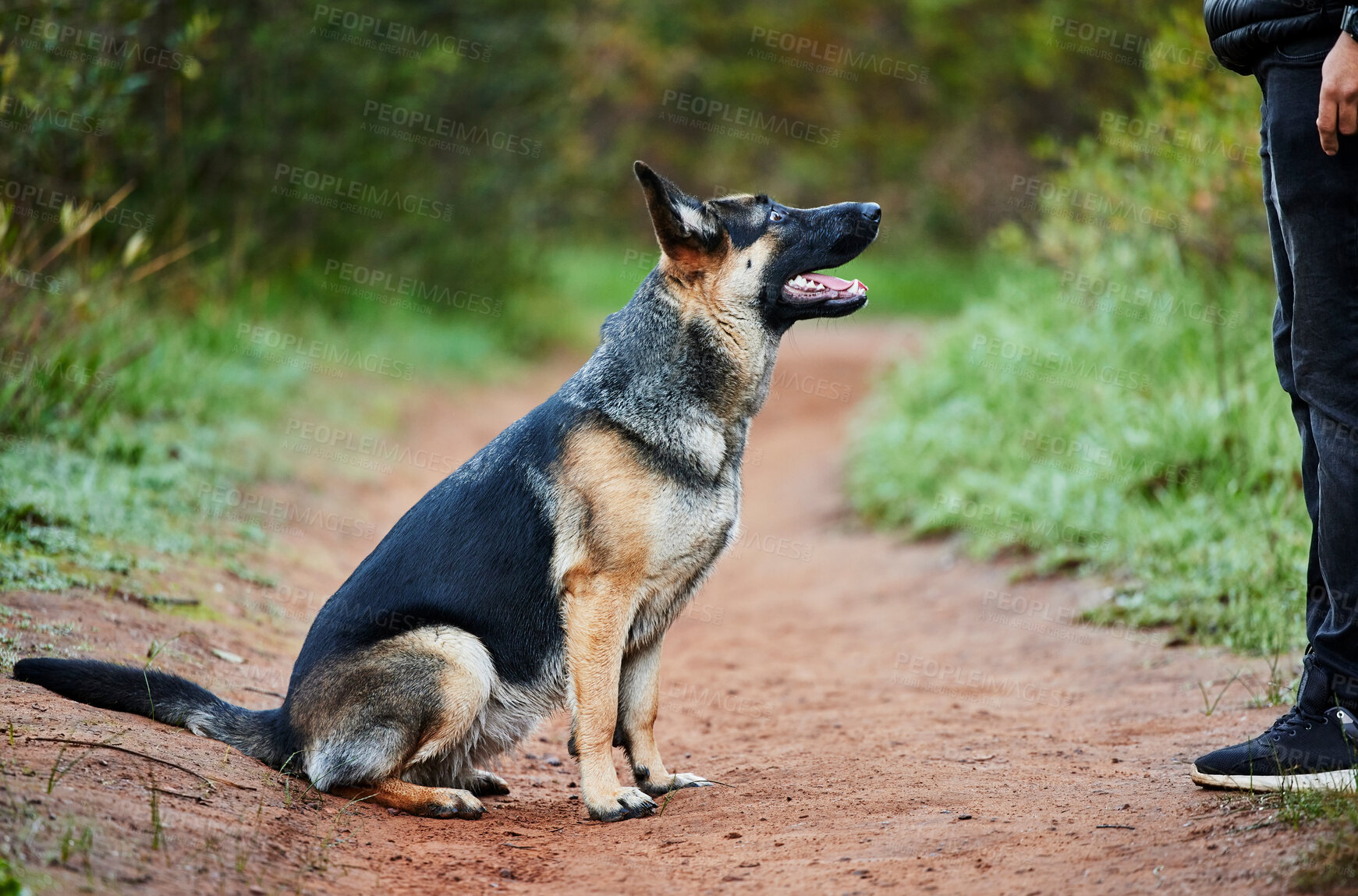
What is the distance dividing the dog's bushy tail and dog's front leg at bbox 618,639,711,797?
1.18 m

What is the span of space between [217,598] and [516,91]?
1190cm

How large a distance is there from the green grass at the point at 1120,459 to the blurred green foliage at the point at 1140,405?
0.6 inches

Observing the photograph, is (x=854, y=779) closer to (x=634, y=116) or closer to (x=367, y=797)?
(x=367, y=797)

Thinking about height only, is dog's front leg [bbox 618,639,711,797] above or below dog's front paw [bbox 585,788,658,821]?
above

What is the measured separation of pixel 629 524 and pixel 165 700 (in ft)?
5.53

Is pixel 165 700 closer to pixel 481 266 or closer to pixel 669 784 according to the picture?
pixel 669 784

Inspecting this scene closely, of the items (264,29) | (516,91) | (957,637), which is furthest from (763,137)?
(957,637)

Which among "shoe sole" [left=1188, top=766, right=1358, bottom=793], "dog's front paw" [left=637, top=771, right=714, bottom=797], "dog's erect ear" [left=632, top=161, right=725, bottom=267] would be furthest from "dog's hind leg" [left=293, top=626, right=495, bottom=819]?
"shoe sole" [left=1188, top=766, right=1358, bottom=793]

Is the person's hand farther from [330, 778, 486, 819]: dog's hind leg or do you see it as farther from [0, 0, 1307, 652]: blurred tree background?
[330, 778, 486, 819]: dog's hind leg

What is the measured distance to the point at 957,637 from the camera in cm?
651

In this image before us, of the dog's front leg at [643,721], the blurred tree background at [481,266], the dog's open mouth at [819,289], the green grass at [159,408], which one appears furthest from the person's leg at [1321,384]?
the green grass at [159,408]

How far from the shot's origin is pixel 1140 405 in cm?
795

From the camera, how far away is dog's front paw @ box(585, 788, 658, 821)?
12.6 ft

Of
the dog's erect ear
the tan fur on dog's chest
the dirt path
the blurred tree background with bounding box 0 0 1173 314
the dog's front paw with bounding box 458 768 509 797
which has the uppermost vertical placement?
the blurred tree background with bounding box 0 0 1173 314
